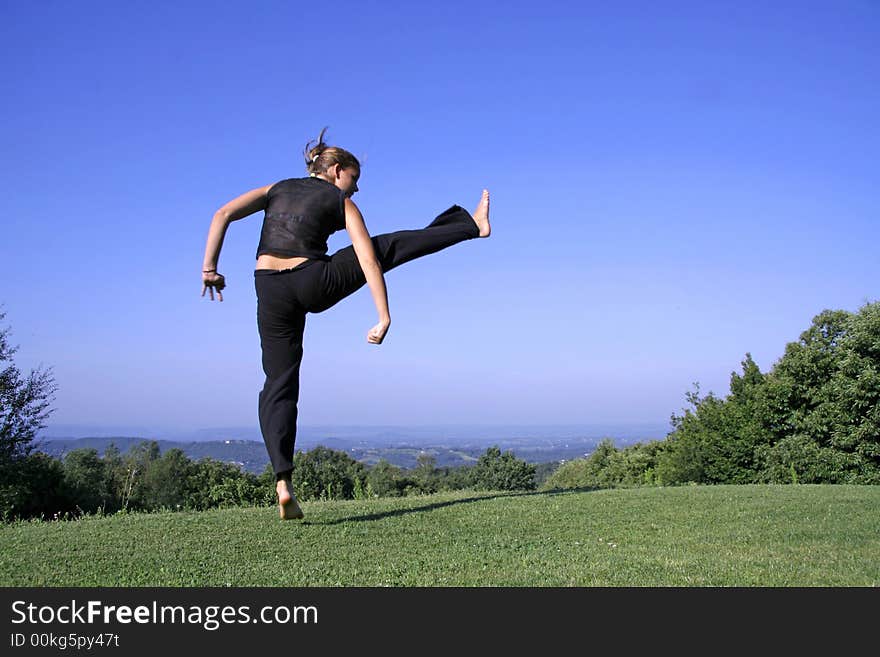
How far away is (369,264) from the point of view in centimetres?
552

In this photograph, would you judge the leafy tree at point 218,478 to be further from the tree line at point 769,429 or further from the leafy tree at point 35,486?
the leafy tree at point 35,486

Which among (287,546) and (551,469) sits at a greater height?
(287,546)

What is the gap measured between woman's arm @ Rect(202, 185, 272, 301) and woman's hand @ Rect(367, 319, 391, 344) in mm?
1452

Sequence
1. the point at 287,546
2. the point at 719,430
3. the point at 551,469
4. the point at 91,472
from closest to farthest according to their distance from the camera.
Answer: the point at 287,546
the point at 719,430
the point at 91,472
the point at 551,469

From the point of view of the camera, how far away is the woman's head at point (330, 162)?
595cm

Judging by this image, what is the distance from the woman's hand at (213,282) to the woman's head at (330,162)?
3.92 feet

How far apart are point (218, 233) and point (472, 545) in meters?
3.25

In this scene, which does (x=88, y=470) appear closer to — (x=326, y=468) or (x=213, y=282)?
(x=326, y=468)

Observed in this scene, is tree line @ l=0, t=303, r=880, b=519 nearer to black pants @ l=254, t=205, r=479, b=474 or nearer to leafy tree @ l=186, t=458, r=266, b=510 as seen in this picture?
leafy tree @ l=186, t=458, r=266, b=510
